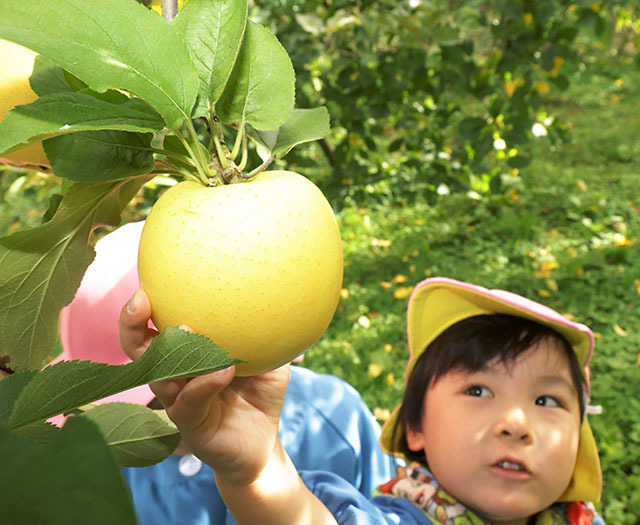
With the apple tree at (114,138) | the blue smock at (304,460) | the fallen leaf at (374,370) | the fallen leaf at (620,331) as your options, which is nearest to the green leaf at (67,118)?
the apple tree at (114,138)

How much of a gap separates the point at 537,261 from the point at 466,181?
731 mm

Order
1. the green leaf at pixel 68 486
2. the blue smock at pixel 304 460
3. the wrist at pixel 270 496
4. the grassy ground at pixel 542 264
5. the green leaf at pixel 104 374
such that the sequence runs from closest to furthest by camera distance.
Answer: the green leaf at pixel 68 486 → the green leaf at pixel 104 374 → the wrist at pixel 270 496 → the blue smock at pixel 304 460 → the grassy ground at pixel 542 264

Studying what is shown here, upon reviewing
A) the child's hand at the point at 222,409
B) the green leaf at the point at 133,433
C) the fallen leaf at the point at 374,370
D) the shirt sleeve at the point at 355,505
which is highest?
the green leaf at the point at 133,433

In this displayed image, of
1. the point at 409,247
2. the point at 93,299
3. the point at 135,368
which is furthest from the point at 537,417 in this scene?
the point at 409,247

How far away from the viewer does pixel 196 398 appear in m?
0.62

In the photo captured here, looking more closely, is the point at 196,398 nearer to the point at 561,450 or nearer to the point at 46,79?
the point at 46,79

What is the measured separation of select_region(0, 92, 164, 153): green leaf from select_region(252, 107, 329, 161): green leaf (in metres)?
0.15

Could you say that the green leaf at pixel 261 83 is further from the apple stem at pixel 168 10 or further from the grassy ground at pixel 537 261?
the grassy ground at pixel 537 261

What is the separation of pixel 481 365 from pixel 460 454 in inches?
7.7

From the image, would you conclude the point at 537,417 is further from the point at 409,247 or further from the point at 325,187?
the point at 409,247

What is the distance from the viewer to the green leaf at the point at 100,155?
0.47m

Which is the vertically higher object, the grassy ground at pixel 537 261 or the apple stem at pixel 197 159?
the apple stem at pixel 197 159

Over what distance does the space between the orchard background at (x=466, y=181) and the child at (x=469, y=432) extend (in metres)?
0.79

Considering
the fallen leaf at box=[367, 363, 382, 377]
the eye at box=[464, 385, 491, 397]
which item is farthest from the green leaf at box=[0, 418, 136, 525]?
the fallen leaf at box=[367, 363, 382, 377]
